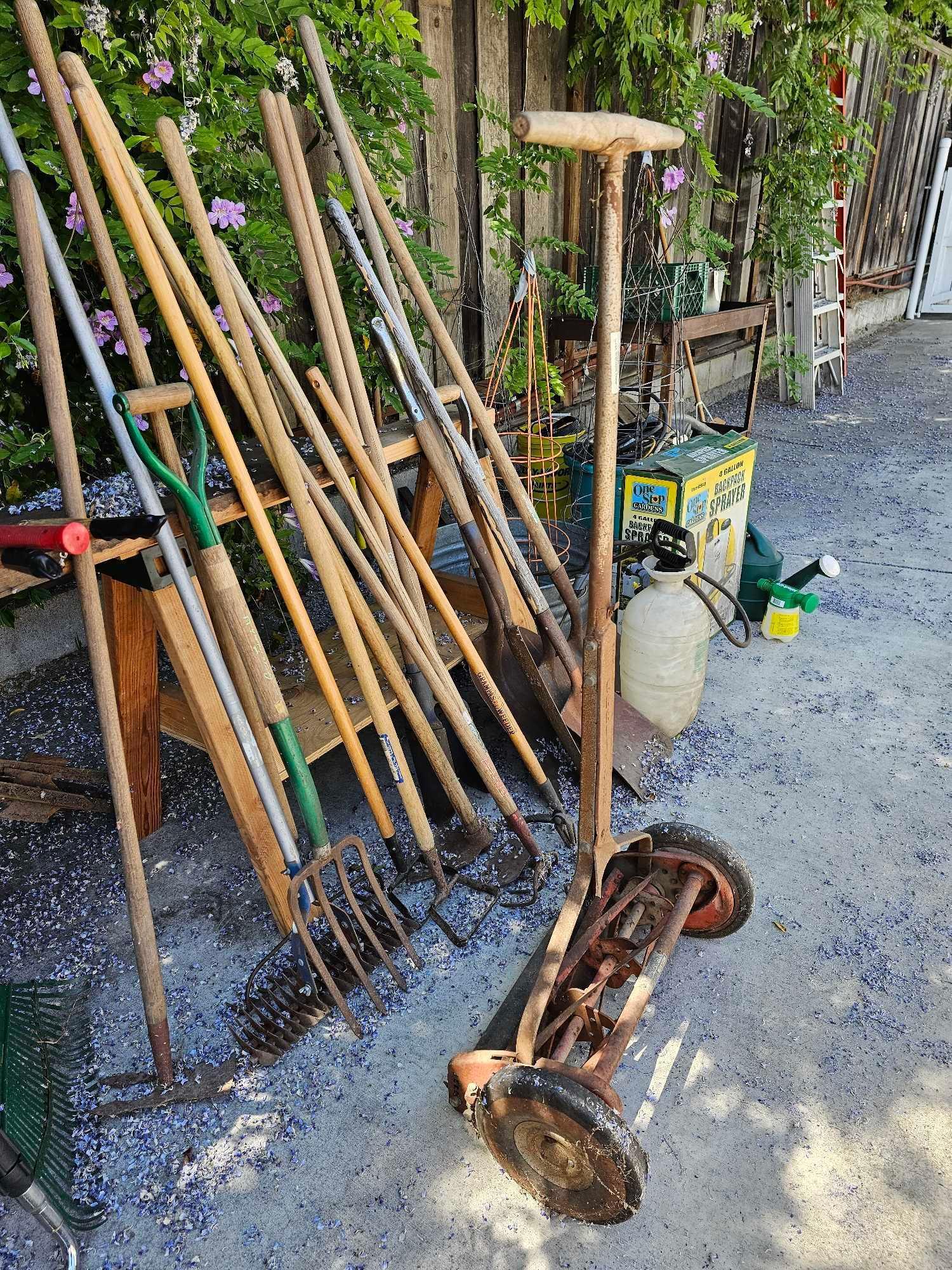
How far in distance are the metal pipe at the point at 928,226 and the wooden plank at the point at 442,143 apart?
1033 centimetres

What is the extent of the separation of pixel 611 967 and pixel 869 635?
251cm

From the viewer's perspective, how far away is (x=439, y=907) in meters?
2.34

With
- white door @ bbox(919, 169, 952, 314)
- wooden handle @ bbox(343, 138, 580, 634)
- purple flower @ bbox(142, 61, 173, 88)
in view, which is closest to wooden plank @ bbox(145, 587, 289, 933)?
wooden handle @ bbox(343, 138, 580, 634)

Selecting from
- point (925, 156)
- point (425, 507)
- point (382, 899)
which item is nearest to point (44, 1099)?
point (382, 899)

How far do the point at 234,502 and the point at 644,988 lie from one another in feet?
4.82

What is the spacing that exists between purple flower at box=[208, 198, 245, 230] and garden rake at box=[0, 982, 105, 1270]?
214 cm

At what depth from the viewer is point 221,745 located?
2.10 m

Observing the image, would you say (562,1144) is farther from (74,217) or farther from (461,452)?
(74,217)

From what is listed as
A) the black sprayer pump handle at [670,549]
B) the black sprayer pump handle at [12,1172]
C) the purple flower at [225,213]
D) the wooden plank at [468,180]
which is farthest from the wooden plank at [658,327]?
the black sprayer pump handle at [12,1172]

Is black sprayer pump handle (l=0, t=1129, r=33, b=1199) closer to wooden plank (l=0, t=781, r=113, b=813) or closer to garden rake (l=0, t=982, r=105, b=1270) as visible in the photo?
garden rake (l=0, t=982, r=105, b=1270)

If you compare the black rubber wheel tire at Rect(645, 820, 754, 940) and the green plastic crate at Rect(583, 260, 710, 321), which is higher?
the green plastic crate at Rect(583, 260, 710, 321)

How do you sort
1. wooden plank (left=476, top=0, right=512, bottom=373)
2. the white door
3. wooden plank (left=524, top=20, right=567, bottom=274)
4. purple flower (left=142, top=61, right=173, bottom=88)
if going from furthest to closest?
the white door → wooden plank (left=524, top=20, right=567, bottom=274) → wooden plank (left=476, top=0, right=512, bottom=373) → purple flower (left=142, top=61, right=173, bottom=88)

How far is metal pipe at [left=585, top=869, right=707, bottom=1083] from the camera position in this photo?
1556mm

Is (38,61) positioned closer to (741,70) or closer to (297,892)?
(297,892)
